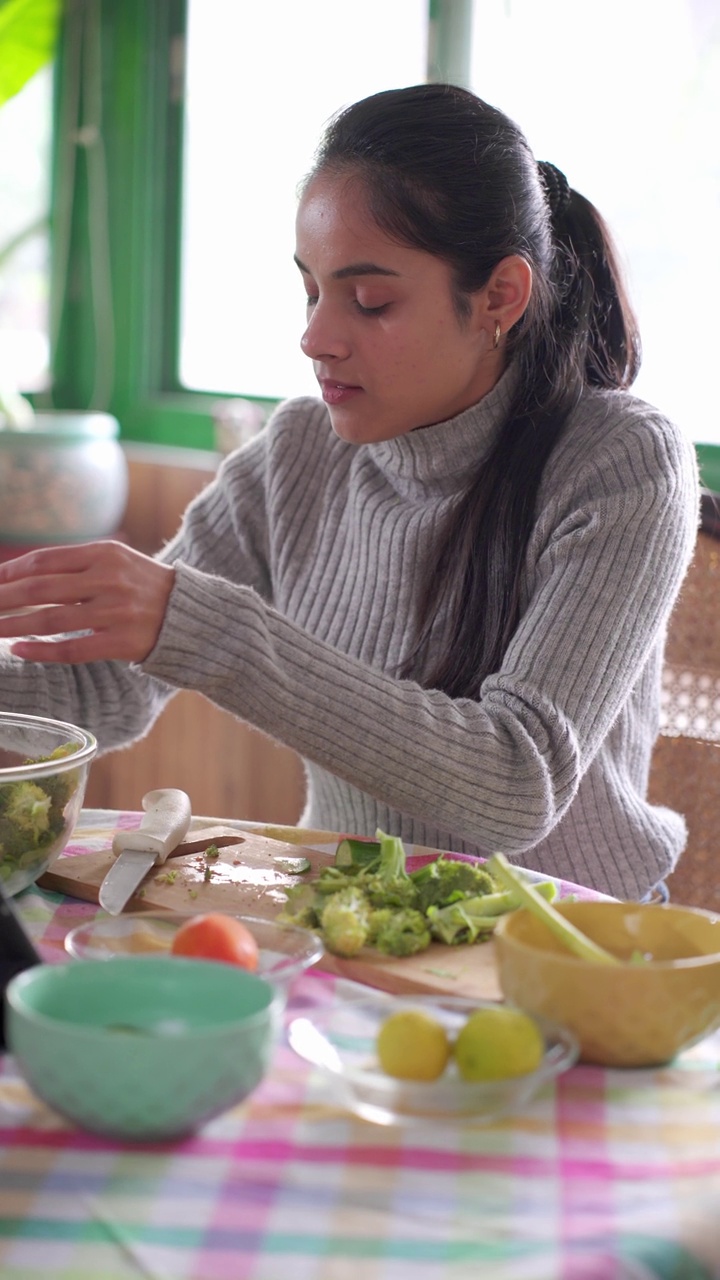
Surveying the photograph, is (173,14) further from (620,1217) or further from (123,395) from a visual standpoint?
(620,1217)

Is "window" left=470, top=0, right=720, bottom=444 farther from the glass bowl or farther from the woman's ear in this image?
the glass bowl

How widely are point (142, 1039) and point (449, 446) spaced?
37.8 inches

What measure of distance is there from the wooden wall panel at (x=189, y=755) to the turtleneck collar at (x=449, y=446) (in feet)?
3.62

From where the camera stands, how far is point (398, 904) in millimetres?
1009

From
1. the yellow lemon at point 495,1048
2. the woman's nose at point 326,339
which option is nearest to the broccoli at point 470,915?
the yellow lemon at point 495,1048

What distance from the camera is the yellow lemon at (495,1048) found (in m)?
0.74

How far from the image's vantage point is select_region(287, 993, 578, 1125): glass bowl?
0.74 metres

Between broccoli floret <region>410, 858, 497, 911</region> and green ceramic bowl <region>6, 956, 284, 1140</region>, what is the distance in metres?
0.27

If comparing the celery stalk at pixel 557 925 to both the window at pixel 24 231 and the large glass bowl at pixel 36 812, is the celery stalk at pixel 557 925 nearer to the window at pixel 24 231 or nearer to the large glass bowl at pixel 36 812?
the large glass bowl at pixel 36 812

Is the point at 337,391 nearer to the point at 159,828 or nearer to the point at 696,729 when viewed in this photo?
the point at 159,828

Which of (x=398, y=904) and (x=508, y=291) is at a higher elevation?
(x=508, y=291)

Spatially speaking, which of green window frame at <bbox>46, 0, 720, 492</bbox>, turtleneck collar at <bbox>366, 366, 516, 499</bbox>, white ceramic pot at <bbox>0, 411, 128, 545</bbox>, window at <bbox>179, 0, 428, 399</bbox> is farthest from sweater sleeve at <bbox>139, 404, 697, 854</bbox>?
green window frame at <bbox>46, 0, 720, 492</bbox>

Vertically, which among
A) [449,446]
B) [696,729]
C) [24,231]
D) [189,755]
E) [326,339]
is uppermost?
[24,231]

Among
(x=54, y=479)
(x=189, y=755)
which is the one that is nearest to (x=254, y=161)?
(x=54, y=479)
